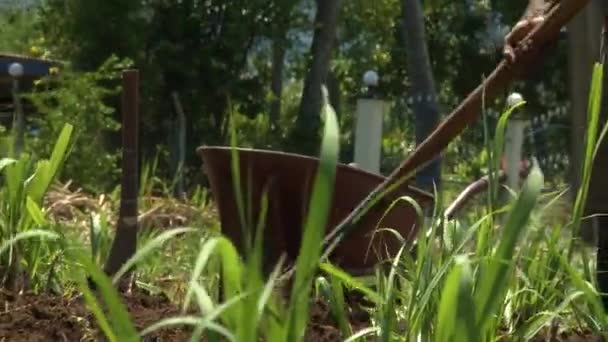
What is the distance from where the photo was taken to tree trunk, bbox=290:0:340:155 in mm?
20641

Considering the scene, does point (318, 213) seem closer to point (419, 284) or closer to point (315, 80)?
point (419, 284)

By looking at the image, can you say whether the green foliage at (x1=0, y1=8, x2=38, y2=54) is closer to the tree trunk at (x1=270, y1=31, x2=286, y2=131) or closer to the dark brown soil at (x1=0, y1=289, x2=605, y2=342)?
the tree trunk at (x1=270, y1=31, x2=286, y2=131)

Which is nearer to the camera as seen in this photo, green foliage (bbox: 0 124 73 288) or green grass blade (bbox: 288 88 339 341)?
green grass blade (bbox: 288 88 339 341)

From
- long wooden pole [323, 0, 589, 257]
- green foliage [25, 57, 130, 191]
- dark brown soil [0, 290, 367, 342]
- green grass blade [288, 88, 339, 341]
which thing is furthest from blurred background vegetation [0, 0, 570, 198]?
green grass blade [288, 88, 339, 341]

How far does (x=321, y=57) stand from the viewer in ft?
68.6

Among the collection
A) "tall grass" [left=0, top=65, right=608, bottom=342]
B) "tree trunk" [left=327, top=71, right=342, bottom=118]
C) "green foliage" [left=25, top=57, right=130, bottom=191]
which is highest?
"tall grass" [left=0, top=65, right=608, bottom=342]

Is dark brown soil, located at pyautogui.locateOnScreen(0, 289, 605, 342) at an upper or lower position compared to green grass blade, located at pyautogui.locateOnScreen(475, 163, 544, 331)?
lower

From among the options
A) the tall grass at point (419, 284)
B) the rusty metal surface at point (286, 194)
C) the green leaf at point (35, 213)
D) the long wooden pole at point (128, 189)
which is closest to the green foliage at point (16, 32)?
the long wooden pole at point (128, 189)

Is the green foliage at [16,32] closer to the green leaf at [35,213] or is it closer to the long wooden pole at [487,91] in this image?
the green leaf at [35,213]

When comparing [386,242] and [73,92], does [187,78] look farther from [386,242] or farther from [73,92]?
[386,242]

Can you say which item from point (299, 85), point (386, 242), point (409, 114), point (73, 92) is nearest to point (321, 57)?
point (409, 114)

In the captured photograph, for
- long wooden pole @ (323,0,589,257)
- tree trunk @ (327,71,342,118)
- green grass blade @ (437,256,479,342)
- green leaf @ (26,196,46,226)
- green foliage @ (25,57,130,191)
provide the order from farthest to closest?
tree trunk @ (327,71,342,118) → green foliage @ (25,57,130,191) → green leaf @ (26,196,46,226) → long wooden pole @ (323,0,589,257) → green grass blade @ (437,256,479,342)

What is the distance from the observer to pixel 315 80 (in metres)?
20.9

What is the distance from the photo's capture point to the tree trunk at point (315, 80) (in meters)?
20.6
